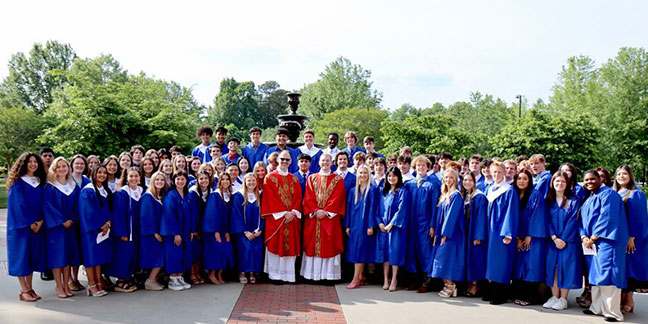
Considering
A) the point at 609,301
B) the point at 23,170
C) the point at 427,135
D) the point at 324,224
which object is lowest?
the point at 609,301

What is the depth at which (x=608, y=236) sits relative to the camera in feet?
18.6

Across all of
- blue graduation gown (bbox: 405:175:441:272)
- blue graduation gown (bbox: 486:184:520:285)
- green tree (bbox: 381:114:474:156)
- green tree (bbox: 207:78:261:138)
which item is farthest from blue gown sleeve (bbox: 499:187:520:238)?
green tree (bbox: 207:78:261:138)

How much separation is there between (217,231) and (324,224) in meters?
1.65

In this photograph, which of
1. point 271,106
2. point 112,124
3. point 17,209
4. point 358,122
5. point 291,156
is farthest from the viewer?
point 271,106

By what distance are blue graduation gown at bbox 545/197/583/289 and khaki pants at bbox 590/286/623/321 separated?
0.83ft

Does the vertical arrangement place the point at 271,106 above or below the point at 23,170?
above

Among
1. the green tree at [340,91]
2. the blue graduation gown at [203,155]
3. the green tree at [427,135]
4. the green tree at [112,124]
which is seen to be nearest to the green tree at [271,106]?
the green tree at [340,91]

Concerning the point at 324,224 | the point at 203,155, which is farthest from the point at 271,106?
the point at 324,224

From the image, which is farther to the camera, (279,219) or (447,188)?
(279,219)

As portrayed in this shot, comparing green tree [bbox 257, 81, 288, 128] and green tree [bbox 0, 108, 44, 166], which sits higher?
green tree [bbox 257, 81, 288, 128]

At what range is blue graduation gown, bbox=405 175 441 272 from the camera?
6848 mm

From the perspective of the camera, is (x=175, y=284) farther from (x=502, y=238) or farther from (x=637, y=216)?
(x=637, y=216)

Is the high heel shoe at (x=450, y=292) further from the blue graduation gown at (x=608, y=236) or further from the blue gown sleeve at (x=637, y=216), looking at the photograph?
the blue gown sleeve at (x=637, y=216)

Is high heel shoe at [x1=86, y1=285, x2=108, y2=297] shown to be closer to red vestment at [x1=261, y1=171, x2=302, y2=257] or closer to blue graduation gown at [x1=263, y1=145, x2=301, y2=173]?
red vestment at [x1=261, y1=171, x2=302, y2=257]
